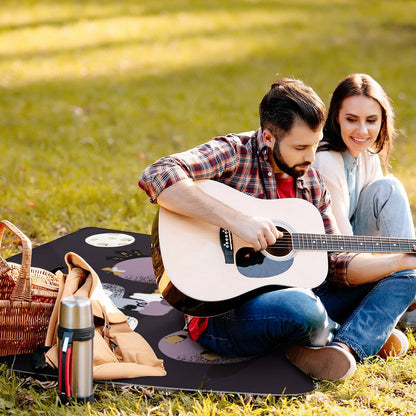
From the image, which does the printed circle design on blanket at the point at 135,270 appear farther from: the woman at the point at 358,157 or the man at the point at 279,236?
the woman at the point at 358,157

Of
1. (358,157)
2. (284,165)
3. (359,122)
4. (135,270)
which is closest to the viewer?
(284,165)

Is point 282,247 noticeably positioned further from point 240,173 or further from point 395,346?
point 395,346

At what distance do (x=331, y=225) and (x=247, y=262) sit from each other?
56 cm

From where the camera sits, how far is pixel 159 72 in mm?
9633

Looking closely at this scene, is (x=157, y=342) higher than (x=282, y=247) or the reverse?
the reverse

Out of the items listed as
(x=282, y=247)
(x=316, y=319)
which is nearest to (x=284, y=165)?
(x=282, y=247)

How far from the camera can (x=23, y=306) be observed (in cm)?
296

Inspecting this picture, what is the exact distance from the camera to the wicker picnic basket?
116 inches

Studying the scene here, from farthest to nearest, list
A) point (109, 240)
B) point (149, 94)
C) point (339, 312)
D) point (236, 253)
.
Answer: point (149, 94) → point (109, 240) → point (339, 312) → point (236, 253)

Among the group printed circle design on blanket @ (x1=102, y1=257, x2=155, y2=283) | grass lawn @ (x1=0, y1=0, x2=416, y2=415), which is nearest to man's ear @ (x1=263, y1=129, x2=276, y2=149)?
grass lawn @ (x1=0, y1=0, x2=416, y2=415)

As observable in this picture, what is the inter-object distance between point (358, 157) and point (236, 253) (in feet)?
4.02

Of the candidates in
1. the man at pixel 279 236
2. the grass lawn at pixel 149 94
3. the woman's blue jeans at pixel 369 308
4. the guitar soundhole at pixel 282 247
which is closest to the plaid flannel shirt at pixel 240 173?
the man at pixel 279 236

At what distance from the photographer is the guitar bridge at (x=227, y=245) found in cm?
298

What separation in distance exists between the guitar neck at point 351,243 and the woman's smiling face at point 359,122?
68 cm
